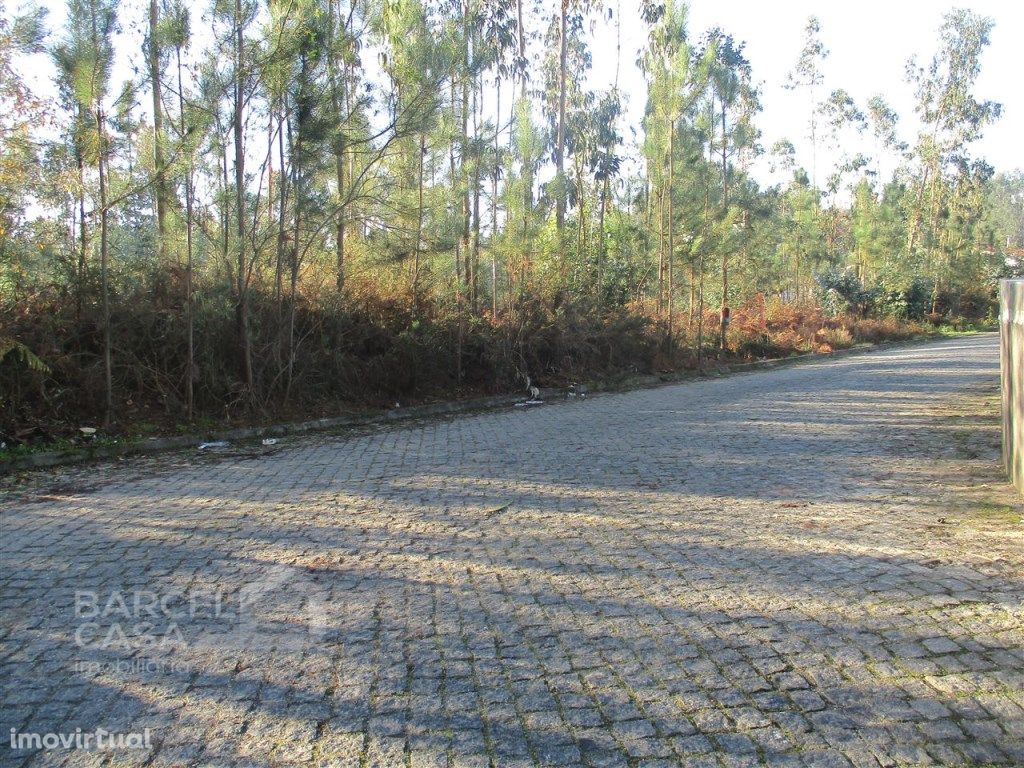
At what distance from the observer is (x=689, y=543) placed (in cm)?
577

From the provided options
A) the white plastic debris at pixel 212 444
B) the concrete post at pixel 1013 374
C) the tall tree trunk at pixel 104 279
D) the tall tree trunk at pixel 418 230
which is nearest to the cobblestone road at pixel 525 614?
the concrete post at pixel 1013 374

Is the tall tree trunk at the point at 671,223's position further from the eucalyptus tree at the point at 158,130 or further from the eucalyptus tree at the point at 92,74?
the eucalyptus tree at the point at 92,74

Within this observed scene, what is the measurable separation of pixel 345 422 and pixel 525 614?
9.09 meters

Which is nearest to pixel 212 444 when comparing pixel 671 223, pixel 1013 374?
pixel 1013 374

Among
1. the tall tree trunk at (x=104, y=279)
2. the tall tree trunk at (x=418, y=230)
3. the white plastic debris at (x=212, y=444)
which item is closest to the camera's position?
the tall tree trunk at (x=104, y=279)

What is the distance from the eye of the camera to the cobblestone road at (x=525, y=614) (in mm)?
3227

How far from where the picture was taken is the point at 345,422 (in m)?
13.1

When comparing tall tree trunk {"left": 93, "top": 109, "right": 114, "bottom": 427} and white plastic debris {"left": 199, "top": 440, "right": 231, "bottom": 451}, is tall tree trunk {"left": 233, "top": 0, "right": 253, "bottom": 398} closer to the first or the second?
white plastic debris {"left": 199, "top": 440, "right": 231, "bottom": 451}

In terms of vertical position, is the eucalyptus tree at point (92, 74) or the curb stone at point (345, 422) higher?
the eucalyptus tree at point (92, 74)

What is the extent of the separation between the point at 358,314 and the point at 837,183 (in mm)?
47187

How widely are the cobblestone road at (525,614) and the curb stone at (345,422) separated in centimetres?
104

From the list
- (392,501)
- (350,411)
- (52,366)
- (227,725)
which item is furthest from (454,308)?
(227,725)

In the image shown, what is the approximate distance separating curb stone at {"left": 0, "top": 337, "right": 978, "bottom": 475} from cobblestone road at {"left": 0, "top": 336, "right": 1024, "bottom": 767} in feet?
3.41

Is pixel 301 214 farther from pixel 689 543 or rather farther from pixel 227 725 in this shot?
pixel 227 725
